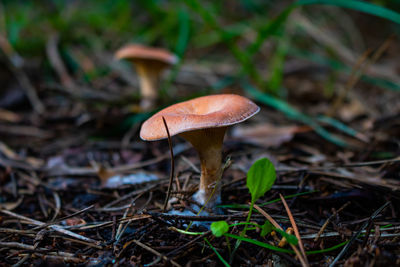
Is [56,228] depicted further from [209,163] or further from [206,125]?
[206,125]

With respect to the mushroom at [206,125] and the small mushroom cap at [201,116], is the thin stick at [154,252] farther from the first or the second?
the small mushroom cap at [201,116]

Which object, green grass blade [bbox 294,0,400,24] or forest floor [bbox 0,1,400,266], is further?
green grass blade [bbox 294,0,400,24]

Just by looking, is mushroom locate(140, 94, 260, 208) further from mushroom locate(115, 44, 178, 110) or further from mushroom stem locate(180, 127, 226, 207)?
mushroom locate(115, 44, 178, 110)

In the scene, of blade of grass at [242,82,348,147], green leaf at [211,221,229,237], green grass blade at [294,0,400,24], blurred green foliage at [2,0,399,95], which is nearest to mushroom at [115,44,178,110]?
blurred green foliage at [2,0,399,95]

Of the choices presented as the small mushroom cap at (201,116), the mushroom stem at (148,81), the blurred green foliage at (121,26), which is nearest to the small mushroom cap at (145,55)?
the mushroom stem at (148,81)

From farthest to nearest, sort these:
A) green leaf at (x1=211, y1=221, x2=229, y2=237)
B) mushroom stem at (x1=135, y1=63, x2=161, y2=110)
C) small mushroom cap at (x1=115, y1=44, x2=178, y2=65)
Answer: mushroom stem at (x1=135, y1=63, x2=161, y2=110), small mushroom cap at (x1=115, y1=44, x2=178, y2=65), green leaf at (x1=211, y1=221, x2=229, y2=237)

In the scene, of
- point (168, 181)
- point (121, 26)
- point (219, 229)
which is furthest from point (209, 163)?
point (121, 26)
